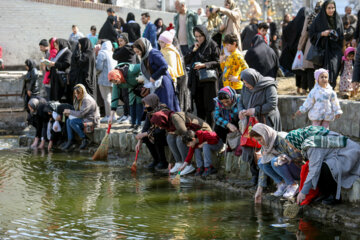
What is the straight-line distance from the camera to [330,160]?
6.81 metres

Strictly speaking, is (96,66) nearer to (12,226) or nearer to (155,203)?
(155,203)

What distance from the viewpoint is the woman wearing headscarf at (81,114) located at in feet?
42.4

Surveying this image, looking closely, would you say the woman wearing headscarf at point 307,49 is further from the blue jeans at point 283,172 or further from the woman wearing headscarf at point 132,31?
the woman wearing headscarf at point 132,31

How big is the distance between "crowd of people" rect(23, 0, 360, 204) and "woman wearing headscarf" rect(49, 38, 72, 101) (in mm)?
25

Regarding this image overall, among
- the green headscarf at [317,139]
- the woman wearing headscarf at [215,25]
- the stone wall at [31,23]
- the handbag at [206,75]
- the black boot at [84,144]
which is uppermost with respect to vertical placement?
the stone wall at [31,23]

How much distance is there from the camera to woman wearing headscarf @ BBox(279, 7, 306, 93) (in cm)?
1145

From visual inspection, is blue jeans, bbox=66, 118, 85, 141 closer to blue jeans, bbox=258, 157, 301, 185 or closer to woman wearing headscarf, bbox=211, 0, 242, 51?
woman wearing headscarf, bbox=211, 0, 242, 51

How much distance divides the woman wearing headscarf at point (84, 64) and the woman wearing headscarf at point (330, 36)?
5638 mm

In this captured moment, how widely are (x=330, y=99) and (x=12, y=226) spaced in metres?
4.23

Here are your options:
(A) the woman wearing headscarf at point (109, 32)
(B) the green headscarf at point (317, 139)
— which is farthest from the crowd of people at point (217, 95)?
(A) the woman wearing headscarf at point (109, 32)

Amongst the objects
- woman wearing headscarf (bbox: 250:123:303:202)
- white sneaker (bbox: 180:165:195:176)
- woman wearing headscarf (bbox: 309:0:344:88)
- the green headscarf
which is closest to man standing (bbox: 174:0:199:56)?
woman wearing headscarf (bbox: 309:0:344:88)

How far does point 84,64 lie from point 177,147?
4.78m

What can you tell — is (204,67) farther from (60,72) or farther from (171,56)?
(60,72)

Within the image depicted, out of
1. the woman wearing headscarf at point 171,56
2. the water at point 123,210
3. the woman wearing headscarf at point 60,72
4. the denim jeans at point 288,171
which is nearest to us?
the water at point 123,210
